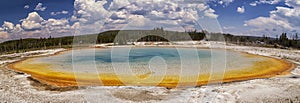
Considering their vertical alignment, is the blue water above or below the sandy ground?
above

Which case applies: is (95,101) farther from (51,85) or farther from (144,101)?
(51,85)

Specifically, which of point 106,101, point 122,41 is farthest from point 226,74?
point 122,41

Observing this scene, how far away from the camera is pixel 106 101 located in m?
14.5

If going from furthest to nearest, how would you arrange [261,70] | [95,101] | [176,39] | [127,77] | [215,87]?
[176,39] → [261,70] → [127,77] → [215,87] → [95,101]

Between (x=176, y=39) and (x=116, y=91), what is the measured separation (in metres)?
71.3

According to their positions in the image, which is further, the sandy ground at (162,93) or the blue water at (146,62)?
the blue water at (146,62)

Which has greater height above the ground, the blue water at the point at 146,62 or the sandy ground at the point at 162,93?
the blue water at the point at 146,62

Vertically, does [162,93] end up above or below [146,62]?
below

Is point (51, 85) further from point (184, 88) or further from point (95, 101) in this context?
point (184, 88)

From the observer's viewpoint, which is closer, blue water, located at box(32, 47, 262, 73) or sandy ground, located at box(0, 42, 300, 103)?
sandy ground, located at box(0, 42, 300, 103)

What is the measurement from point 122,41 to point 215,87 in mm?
59882

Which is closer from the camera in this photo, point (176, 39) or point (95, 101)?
point (95, 101)

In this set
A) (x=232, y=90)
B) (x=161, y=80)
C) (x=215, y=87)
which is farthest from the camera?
(x=161, y=80)

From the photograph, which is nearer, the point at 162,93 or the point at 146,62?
the point at 162,93
